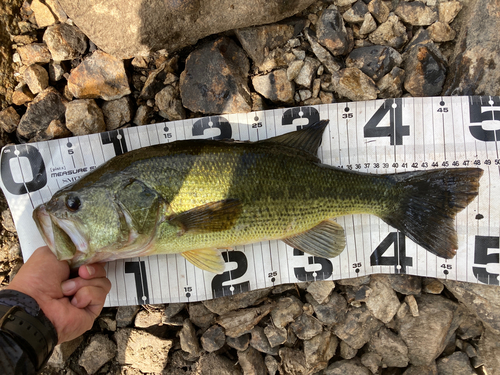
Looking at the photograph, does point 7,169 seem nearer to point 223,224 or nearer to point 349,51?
point 223,224

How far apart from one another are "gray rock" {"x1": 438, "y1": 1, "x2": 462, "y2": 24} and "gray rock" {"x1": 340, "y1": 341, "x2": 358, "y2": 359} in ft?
12.1

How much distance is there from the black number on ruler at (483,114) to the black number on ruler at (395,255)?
52.2 inches

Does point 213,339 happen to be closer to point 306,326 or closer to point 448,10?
point 306,326

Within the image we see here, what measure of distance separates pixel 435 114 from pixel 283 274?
2.34m

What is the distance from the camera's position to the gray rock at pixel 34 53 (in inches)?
140

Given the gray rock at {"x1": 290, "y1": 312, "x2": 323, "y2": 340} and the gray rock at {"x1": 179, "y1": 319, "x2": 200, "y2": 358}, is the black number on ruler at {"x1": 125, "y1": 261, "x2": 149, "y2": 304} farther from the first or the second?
the gray rock at {"x1": 290, "y1": 312, "x2": 323, "y2": 340}

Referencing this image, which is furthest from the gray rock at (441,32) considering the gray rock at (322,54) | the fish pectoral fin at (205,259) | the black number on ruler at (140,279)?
the black number on ruler at (140,279)

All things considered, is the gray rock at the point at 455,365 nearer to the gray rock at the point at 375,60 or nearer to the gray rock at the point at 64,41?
the gray rock at the point at 375,60

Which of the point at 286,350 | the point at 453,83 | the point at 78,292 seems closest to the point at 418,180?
the point at 453,83

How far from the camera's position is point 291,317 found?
11.2ft

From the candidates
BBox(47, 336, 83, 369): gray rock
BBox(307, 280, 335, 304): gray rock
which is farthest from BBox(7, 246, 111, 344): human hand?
BBox(307, 280, 335, 304): gray rock

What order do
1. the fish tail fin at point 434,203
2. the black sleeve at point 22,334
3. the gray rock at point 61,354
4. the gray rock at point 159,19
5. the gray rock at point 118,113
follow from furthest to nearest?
1. the gray rock at point 118,113
2. the gray rock at point 61,354
3. the fish tail fin at point 434,203
4. the gray rock at point 159,19
5. the black sleeve at point 22,334

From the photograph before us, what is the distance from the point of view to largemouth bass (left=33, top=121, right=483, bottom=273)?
8.76ft

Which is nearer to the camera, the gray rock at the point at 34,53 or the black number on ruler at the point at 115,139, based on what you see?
the black number on ruler at the point at 115,139
